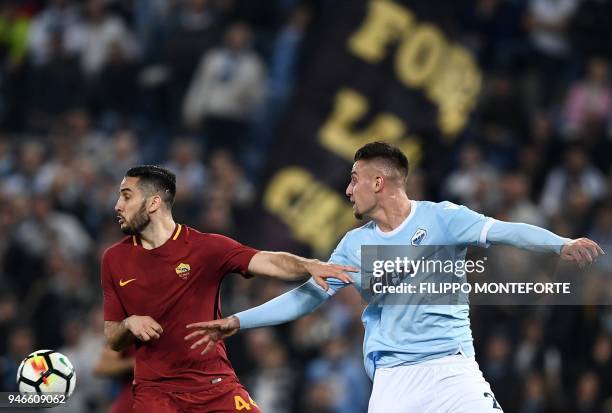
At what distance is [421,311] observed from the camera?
6691mm

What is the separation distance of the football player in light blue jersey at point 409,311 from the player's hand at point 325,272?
0.42 ft

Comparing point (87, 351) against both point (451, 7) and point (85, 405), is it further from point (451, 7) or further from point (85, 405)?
point (451, 7)

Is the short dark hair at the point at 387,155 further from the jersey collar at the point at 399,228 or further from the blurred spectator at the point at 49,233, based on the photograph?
the blurred spectator at the point at 49,233

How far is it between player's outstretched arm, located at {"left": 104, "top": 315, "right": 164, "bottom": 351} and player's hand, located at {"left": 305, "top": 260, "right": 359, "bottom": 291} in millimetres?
899

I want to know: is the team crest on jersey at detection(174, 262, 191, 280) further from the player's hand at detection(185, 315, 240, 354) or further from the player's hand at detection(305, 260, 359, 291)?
the player's hand at detection(305, 260, 359, 291)

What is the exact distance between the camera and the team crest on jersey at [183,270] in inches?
271

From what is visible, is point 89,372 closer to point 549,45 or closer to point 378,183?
point 378,183

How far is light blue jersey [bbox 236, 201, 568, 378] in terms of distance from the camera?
6.59 metres

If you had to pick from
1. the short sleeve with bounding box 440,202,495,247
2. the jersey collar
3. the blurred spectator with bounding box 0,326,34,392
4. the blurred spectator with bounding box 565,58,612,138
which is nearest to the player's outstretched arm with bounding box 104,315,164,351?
the jersey collar

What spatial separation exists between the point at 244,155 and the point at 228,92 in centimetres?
82

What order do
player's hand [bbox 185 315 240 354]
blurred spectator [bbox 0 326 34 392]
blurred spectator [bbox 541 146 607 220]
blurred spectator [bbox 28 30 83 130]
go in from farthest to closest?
blurred spectator [bbox 28 30 83 130] < blurred spectator [bbox 541 146 607 220] < blurred spectator [bbox 0 326 34 392] < player's hand [bbox 185 315 240 354]

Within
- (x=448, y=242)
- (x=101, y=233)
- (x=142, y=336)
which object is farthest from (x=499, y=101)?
(x=142, y=336)

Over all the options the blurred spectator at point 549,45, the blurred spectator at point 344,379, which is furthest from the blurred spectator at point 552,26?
the blurred spectator at point 344,379

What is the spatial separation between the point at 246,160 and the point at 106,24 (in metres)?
2.80
